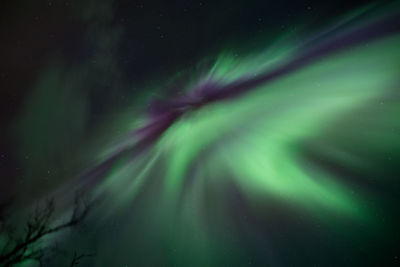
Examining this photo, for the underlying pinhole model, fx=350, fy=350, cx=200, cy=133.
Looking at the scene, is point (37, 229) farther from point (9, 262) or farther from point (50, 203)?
point (50, 203)

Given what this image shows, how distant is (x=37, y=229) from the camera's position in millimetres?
9664

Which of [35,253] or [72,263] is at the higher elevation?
[35,253]

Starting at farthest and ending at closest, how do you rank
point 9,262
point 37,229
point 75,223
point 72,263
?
point 72,263 → point 75,223 → point 37,229 → point 9,262

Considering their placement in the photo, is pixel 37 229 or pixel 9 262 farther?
pixel 37 229

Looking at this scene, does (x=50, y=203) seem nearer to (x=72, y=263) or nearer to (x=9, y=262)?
(x=72, y=263)

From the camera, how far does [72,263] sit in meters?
11.2

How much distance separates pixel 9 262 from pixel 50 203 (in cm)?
274

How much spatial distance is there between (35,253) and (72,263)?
1.80 metres

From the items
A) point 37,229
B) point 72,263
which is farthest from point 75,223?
point 72,263

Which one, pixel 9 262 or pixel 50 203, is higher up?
pixel 50 203

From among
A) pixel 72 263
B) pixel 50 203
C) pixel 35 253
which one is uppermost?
pixel 50 203

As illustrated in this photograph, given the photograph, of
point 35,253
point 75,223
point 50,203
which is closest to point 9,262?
point 35,253

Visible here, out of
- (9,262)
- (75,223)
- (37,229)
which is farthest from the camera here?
(75,223)

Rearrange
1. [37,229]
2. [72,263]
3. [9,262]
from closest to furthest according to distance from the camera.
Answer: [9,262] → [37,229] → [72,263]
